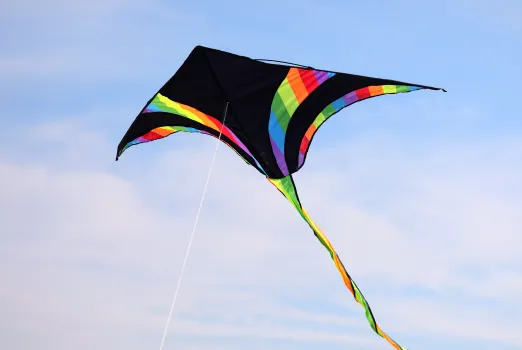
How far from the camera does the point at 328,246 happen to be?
7422 millimetres

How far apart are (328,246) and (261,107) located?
1606 mm

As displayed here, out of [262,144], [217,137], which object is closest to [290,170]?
[262,144]

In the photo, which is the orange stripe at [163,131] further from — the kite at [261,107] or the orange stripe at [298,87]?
the orange stripe at [298,87]

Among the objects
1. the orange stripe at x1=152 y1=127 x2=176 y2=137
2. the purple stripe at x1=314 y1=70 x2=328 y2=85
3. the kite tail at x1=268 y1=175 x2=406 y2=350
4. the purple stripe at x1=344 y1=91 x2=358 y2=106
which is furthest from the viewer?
the orange stripe at x1=152 y1=127 x2=176 y2=137

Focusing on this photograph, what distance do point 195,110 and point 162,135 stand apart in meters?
0.85

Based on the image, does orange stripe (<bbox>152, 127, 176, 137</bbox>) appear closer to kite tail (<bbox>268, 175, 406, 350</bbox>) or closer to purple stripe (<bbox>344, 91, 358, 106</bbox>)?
kite tail (<bbox>268, 175, 406, 350</bbox>)

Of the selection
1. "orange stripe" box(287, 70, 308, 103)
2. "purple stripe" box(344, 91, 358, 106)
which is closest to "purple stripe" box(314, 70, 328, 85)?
"orange stripe" box(287, 70, 308, 103)

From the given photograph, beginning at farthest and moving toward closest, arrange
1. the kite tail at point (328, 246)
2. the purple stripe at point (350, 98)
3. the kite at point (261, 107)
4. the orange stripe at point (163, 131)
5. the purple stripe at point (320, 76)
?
the orange stripe at point (163, 131), the purple stripe at point (350, 98), the purple stripe at point (320, 76), the kite at point (261, 107), the kite tail at point (328, 246)

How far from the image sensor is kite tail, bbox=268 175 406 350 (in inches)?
280

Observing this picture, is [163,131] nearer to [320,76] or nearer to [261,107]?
[261,107]

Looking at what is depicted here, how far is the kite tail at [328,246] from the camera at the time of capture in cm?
712

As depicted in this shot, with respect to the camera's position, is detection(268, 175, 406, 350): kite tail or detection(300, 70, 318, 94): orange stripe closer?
detection(268, 175, 406, 350): kite tail

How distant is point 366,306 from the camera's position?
7.30 meters

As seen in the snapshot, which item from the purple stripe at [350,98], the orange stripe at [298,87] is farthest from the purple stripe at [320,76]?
the purple stripe at [350,98]
